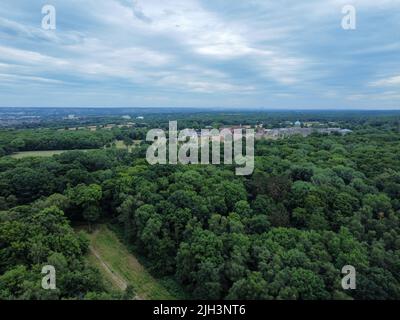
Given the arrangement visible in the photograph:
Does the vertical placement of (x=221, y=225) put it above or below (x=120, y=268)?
above

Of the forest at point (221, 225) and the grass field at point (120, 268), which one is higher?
the forest at point (221, 225)

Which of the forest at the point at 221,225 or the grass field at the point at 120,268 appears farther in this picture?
the grass field at the point at 120,268

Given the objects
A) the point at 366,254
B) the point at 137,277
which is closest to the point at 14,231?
the point at 137,277

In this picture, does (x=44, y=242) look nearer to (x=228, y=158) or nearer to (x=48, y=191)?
(x=48, y=191)

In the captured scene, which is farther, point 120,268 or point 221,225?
point 120,268
